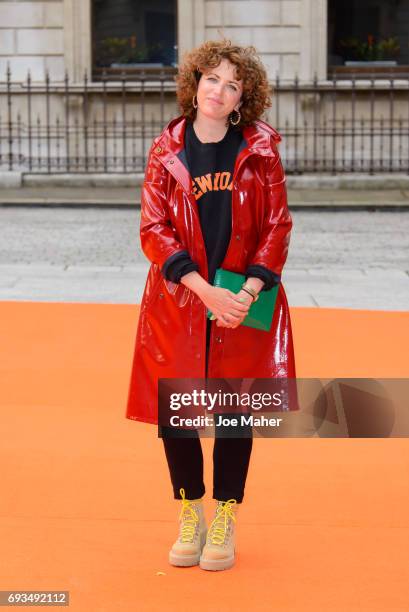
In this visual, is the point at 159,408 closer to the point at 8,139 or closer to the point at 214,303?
the point at 214,303

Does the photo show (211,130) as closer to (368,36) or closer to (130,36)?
(130,36)

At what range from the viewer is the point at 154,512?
527 centimetres

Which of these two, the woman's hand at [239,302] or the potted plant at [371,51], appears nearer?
the woman's hand at [239,302]

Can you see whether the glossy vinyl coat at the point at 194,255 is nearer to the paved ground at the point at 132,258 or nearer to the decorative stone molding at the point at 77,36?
the paved ground at the point at 132,258

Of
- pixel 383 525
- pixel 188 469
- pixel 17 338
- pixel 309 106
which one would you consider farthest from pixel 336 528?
pixel 309 106

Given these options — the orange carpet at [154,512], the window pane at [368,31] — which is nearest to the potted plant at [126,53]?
the window pane at [368,31]

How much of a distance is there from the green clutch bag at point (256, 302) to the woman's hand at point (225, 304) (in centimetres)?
7

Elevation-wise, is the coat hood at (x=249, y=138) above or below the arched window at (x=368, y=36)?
below

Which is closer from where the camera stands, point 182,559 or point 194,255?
point 194,255

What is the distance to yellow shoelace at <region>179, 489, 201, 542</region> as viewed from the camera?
4648mm

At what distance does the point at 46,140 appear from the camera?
79.3 ft

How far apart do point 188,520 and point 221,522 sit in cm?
14

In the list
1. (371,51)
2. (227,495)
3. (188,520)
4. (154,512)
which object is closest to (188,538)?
(188,520)

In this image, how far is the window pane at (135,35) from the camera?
24.6m
